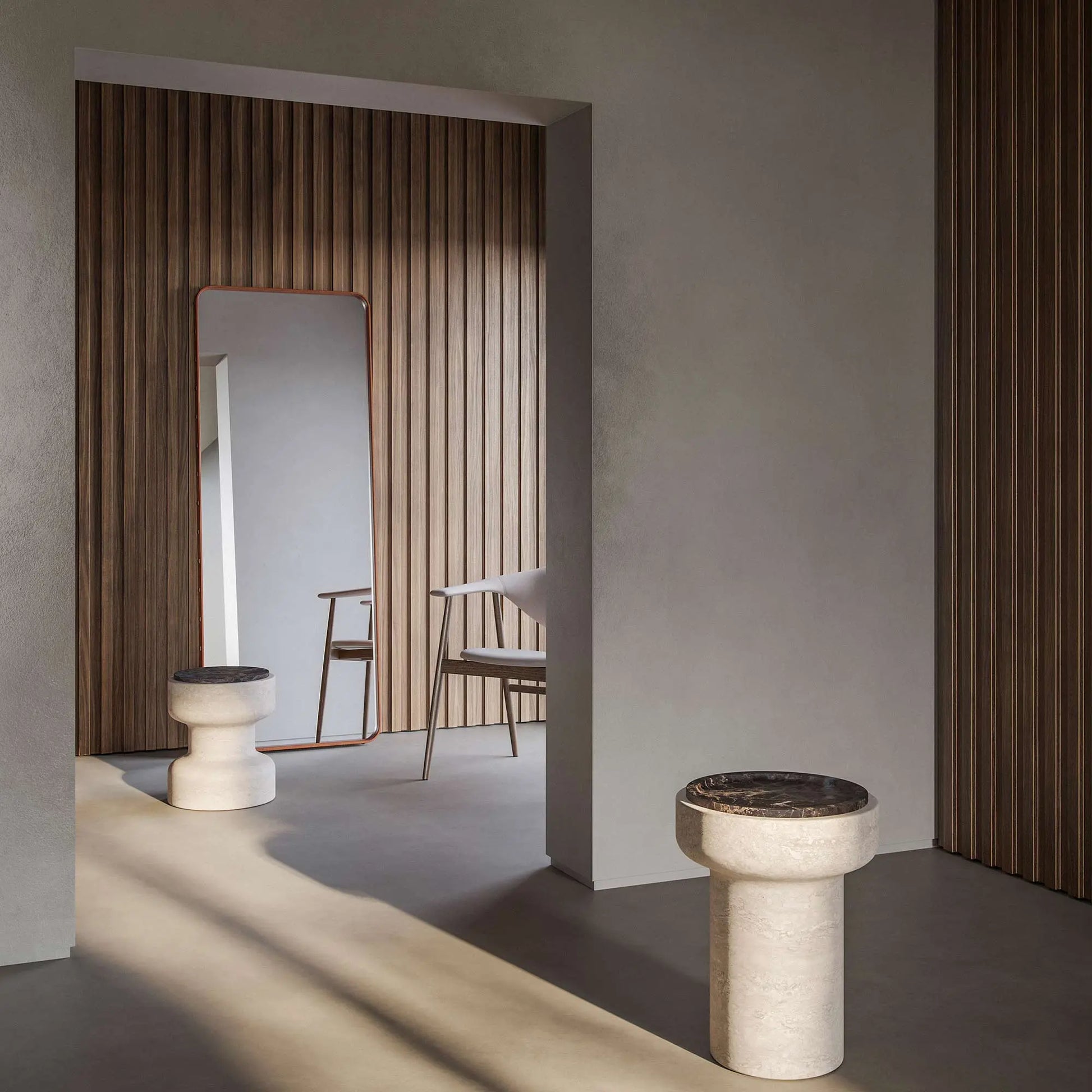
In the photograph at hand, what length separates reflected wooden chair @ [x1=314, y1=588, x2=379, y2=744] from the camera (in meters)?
5.47

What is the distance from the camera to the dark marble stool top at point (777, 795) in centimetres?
229

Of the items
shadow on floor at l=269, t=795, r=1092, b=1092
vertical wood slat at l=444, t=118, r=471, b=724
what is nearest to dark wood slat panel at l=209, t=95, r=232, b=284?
vertical wood slat at l=444, t=118, r=471, b=724

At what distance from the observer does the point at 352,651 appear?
18.2ft

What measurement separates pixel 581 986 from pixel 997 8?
2911 mm

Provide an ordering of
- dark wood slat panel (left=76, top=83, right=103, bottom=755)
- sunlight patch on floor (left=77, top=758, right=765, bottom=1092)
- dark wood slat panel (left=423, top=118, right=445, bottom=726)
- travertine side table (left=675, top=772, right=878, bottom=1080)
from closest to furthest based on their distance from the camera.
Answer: travertine side table (left=675, top=772, right=878, bottom=1080) → sunlight patch on floor (left=77, top=758, right=765, bottom=1092) → dark wood slat panel (left=76, top=83, right=103, bottom=755) → dark wood slat panel (left=423, top=118, right=445, bottom=726)

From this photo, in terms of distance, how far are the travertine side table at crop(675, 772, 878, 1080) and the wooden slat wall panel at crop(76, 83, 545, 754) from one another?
3.57 m

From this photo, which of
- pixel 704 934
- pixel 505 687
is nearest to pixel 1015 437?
pixel 704 934

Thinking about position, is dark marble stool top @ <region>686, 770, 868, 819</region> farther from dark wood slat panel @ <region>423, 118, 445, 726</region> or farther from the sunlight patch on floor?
dark wood slat panel @ <region>423, 118, 445, 726</region>

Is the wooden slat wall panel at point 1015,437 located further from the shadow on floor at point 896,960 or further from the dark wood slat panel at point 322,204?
A: the dark wood slat panel at point 322,204

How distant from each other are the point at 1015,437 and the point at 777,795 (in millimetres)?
1666

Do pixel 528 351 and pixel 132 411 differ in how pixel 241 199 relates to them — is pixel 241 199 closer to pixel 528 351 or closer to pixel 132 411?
pixel 132 411

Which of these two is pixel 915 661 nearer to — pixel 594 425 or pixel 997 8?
pixel 594 425

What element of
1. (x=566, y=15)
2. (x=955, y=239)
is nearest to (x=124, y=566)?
(x=566, y=15)

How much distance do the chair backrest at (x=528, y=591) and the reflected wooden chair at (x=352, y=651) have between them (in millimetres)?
806
